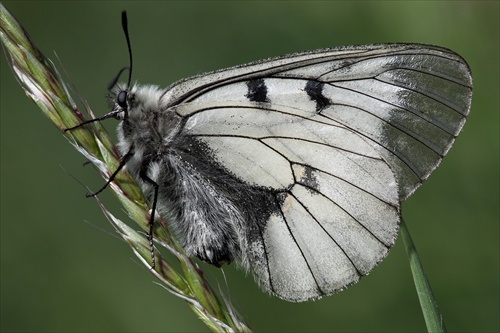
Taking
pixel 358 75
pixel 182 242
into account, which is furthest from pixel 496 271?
pixel 182 242

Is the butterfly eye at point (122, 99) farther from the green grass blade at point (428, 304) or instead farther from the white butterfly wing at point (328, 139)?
the green grass blade at point (428, 304)

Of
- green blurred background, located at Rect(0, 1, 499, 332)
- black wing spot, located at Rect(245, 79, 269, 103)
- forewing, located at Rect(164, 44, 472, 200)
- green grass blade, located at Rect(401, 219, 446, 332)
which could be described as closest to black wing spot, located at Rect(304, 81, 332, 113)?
forewing, located at Rect(164, 44, 472, 200)

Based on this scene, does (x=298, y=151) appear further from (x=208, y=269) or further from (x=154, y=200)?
(x=208, y=269)

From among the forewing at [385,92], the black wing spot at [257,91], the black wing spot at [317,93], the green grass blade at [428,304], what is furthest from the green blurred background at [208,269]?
the green grass blade at [428,304]

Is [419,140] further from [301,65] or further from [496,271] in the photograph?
[496,271]

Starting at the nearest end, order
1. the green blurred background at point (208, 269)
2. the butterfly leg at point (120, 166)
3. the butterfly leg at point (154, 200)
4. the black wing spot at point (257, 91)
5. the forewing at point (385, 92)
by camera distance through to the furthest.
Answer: the butterfly leg at point (154, 200), the butterfly leg at point (120, 166), the forewing at point (385, 92), the black wing spot at point (257, 91), the green blurred background at point (208, 269)

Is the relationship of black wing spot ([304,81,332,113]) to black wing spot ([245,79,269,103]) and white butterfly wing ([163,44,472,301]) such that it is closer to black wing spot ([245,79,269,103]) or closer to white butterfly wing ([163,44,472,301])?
white butterfly wing ([163,44,472,301])
